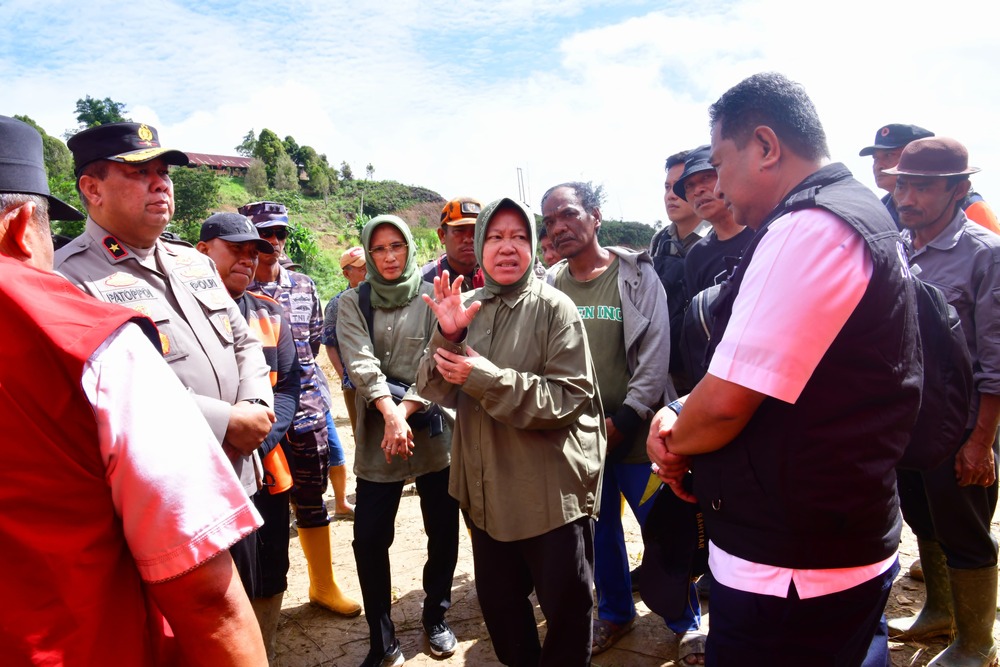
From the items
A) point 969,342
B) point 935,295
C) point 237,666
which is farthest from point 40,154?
point 969,342

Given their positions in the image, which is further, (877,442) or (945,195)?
(945,195)

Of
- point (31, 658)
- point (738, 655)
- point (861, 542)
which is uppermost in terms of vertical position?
point (31, 658)

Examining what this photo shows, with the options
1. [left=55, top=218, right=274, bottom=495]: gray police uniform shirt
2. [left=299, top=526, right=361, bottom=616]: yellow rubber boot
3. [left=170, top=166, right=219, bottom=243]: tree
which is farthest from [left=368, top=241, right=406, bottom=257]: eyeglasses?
[left=170, top=166, right=219, bottom=243]: tree

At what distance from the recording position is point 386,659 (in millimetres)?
3240

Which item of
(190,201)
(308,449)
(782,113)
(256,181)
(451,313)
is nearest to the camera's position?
(782,113)

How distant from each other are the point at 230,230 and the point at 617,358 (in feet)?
7.02

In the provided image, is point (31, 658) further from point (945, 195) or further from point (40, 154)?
point (945, 195)

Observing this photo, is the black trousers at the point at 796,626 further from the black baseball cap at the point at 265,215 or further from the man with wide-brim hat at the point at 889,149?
the black baseball cap at the point at 265,215

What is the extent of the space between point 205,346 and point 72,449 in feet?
4.43

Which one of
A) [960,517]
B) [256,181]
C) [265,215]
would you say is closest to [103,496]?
[960,517]

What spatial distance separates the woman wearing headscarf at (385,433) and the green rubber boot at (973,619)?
245cm

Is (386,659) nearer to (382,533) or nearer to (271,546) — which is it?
(382,533)

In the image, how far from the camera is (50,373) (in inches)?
40.9

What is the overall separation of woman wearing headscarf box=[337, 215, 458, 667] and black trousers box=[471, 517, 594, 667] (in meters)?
0.71
